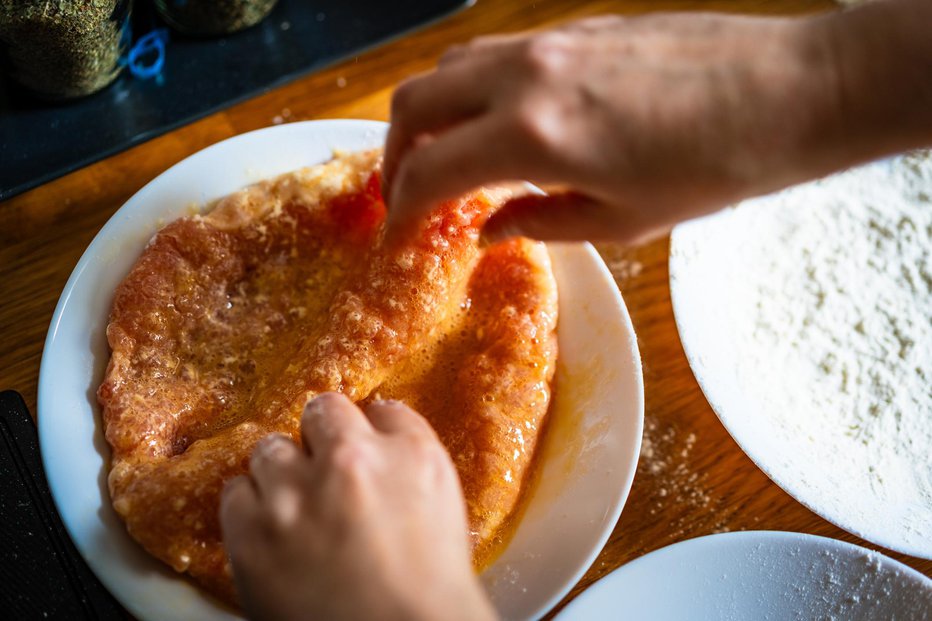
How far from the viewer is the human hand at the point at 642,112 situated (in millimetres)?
579

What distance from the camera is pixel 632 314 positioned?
1.04 meters

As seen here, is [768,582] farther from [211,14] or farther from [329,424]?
[211,14]

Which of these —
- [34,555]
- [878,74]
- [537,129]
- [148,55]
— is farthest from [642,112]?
[148,55]

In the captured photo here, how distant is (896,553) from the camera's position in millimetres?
903

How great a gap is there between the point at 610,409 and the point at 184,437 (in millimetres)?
469

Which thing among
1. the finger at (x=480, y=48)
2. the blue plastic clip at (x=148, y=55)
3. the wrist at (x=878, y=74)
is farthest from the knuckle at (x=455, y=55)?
the blue plastic clip at (x=148, y=55)

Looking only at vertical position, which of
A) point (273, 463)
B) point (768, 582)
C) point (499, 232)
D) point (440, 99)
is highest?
point (440, 99)

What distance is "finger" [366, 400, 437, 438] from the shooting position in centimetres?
67

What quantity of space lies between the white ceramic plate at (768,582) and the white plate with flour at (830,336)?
0.13ft

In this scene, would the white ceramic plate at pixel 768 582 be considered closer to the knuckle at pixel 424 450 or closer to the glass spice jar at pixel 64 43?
the knuckle at pixel 424 450

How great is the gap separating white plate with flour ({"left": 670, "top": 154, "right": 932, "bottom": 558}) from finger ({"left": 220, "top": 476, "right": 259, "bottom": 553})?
1.72ft

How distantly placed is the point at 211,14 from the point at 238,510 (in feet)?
2.63

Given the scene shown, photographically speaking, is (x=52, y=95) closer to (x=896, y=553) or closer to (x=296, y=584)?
(x=296, y=584)

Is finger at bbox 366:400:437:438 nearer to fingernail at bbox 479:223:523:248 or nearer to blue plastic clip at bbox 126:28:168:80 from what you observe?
fingernail at bbox 479:223:523:248
